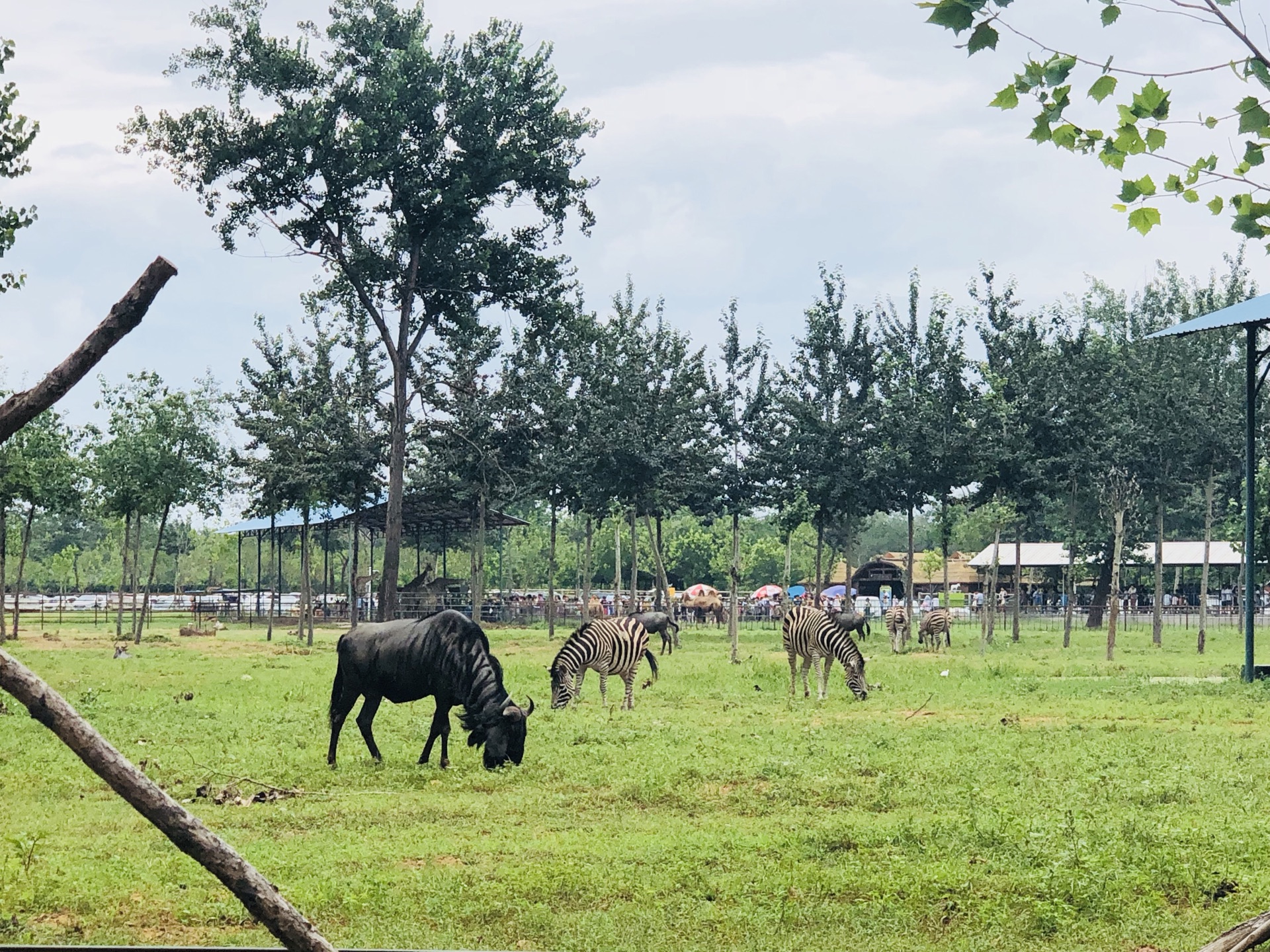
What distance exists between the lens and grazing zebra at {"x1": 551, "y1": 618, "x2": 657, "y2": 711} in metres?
21.8

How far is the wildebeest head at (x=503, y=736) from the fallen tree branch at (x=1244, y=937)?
8503mm

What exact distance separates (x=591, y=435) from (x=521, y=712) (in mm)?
29224

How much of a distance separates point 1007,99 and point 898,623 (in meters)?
34.2

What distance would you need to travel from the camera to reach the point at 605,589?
99500 mm

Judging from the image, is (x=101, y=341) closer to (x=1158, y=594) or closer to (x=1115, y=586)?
(x=1115, y=586)

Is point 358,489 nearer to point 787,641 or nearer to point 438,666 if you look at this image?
point 787,641

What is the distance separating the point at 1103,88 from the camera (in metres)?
6.54

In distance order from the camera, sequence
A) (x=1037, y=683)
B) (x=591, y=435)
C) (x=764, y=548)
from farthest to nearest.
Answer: (x=764, y=548), (x=591, y=435), (x=1037, y=683)

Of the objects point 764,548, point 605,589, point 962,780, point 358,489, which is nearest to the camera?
point 962,780

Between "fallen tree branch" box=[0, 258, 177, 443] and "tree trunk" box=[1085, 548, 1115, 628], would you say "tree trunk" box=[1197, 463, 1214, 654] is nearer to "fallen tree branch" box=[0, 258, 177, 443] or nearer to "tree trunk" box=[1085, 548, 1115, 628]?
"tree trunk" box=[1085, 548, 1115, 628]

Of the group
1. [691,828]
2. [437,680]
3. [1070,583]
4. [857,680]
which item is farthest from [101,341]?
[1070,583]

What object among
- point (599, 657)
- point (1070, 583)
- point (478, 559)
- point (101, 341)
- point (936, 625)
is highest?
point (101, 341)

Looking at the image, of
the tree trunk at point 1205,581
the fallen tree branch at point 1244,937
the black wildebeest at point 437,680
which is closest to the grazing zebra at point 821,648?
the black wildebeest at point 437,680

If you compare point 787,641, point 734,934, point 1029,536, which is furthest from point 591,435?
point 1029,536
